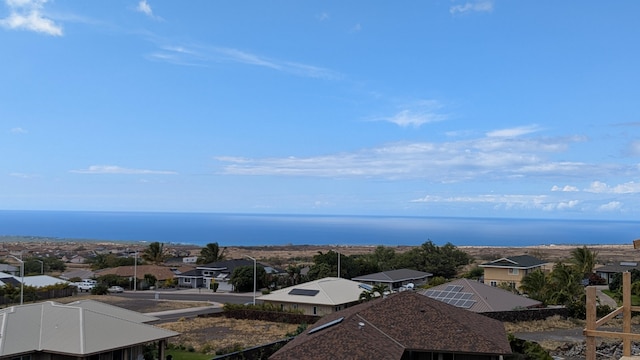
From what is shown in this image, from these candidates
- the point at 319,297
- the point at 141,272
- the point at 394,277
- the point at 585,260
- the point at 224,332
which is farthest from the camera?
the point at 141,272

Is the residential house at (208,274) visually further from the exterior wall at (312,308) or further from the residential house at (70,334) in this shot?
the residential house at (70,334)

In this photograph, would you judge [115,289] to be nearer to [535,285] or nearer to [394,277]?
[394,277]

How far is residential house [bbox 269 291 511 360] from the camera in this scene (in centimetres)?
1934

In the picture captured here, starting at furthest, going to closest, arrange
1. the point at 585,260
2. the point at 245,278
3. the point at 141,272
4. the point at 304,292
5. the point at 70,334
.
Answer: the point at 141,272 → the point at 245,278 → the point at 585,260 → the point at 304,292 → the point at 70,334

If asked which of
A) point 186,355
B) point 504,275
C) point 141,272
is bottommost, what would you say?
point 141,272

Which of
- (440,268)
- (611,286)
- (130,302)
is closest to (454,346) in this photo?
(130,302)

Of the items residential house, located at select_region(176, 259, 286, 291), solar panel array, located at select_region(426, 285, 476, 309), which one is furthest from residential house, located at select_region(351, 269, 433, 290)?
residential house, located at select_region(176, 259, 286, 291)

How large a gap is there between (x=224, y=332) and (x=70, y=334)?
17.4 meters

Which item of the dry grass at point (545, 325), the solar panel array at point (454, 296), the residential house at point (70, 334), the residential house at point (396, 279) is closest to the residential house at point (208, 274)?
the residential house at point (396, 279)

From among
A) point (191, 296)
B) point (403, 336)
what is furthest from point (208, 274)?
point (403, 336)

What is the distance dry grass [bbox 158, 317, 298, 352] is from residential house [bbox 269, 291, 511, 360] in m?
11.8

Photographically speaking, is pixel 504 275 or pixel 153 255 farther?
pixel 153 255

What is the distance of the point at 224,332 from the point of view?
124ft

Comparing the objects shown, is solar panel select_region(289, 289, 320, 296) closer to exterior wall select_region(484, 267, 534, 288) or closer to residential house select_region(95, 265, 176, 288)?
exterior wall select_region(484, 267, 534, 288)
